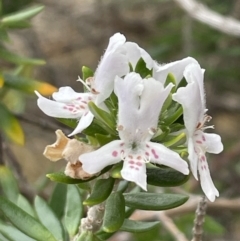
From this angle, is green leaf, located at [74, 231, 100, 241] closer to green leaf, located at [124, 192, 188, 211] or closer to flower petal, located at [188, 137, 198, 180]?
green leaf, located at [124, 192, 188, 211]

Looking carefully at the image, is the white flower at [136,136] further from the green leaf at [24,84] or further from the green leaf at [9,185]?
the green leaf at [24,84]

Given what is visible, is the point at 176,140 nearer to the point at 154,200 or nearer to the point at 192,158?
the point at 192,158

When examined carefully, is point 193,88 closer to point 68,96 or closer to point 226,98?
point 68,96

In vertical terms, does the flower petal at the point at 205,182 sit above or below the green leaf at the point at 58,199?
above

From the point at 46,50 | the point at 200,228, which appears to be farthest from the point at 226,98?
the point at 200,228

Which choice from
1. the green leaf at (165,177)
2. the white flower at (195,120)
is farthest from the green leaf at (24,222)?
the white flower at (195,120)
